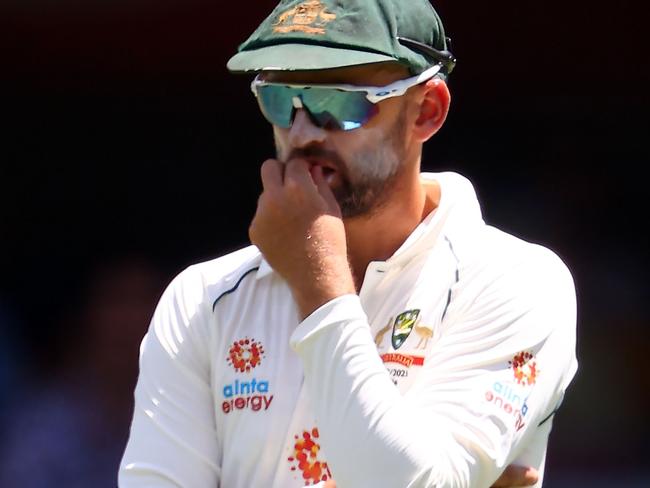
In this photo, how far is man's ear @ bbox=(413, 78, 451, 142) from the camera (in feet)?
8.63

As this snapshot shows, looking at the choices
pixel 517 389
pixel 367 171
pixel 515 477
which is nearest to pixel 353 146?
pixel 367 171

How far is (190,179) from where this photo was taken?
22.9ft

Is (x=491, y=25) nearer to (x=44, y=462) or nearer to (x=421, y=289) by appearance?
(x=44, y=462)

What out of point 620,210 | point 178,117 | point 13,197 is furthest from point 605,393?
point 13,197

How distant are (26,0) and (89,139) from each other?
0.80m

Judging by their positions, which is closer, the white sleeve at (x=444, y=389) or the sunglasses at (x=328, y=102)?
the white sleeve at (x=444, y=389)

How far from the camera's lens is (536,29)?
21.0ft

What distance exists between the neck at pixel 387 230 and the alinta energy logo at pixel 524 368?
36cm

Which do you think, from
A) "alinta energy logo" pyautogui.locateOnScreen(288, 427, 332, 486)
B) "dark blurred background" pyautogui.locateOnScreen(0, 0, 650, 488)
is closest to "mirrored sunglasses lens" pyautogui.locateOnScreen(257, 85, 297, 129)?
"alinta energy logo" pyautogui.locateOnScreen(288, 427, 332, 486)

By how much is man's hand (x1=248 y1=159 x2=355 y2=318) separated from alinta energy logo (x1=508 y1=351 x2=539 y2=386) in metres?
0.29

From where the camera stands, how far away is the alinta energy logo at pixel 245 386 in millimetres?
2461

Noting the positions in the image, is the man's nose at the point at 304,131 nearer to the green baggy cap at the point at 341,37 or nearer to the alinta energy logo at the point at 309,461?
the green baggy cap at the point at 341,37

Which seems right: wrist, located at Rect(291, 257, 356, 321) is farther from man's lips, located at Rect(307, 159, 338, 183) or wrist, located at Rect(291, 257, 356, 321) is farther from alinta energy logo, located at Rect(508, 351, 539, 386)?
alinta energy logo, located at Rect(508, 351, 539, 386)

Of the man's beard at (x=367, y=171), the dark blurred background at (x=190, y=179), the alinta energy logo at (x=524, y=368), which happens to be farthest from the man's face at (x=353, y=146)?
the dark blurred background at (x=190, y=179)
